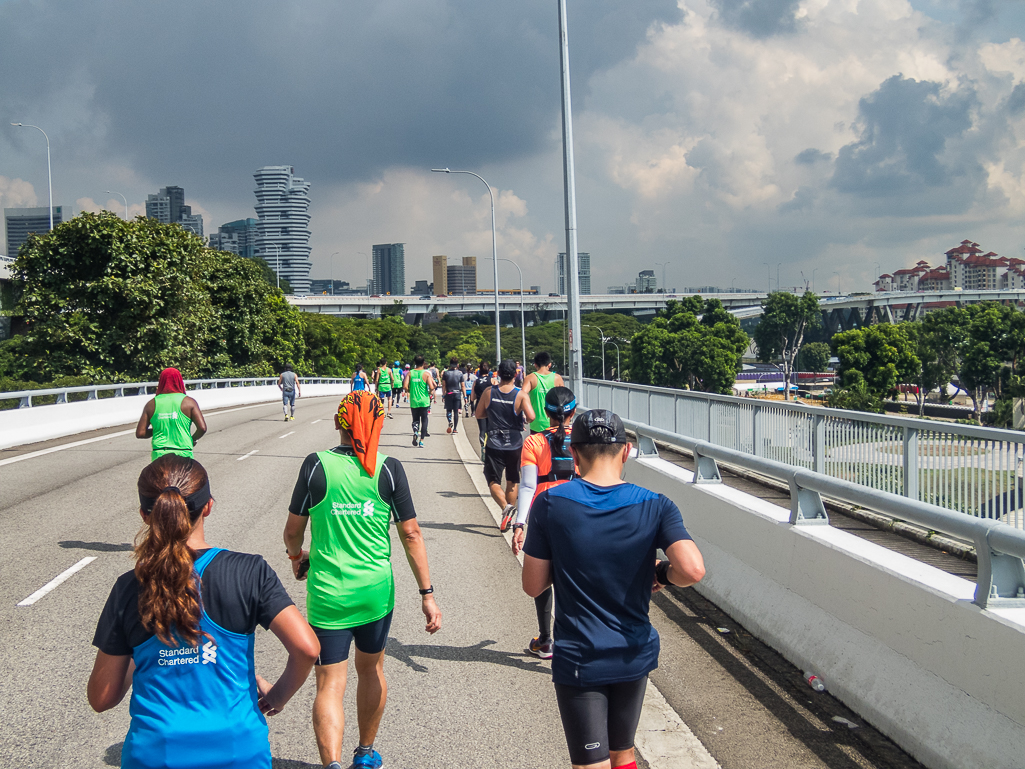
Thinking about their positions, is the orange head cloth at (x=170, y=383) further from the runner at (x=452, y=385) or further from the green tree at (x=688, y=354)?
the green tree at (x=688, y=354)

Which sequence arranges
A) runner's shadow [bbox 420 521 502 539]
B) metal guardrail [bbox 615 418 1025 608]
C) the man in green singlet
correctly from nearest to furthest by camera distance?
metal guardrail [bbox 615 418 1025 608]
the man in green singlet
runner's shadow [bbox 420 521 502 539]

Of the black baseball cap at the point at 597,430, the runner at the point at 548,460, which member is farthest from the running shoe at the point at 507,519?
the black baseball cap at the point at 597,430

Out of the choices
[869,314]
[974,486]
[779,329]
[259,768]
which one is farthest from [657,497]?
[869,314]

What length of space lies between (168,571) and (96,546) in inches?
294

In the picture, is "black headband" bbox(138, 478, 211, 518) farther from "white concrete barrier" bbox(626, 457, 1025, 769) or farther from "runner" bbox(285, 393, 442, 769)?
"white concrete barrier" bbox(626, 457, 1025, 769)

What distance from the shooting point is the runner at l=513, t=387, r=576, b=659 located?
5.93 metres

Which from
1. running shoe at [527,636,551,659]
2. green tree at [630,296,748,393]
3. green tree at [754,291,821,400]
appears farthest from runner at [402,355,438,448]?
green tree at [754,291,821,400]

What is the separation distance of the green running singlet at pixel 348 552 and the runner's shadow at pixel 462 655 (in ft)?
6.05

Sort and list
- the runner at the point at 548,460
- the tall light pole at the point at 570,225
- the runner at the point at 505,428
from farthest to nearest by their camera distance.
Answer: the tall light pole at the point at 570,225 < the runner at the point at 505,428 < the runner at the point at 548,460

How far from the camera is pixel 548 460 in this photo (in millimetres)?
6047

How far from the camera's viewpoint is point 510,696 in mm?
5152

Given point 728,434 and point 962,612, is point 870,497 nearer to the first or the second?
point 962,612

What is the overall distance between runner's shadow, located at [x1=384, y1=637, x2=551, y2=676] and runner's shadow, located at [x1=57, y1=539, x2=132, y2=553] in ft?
13.7

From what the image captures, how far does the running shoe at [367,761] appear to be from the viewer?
4.02 metres
